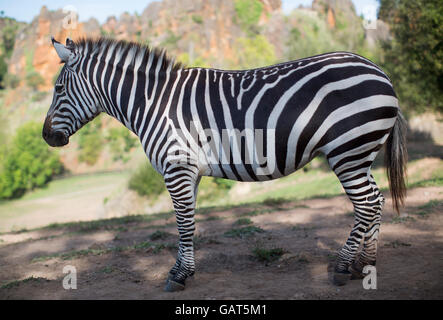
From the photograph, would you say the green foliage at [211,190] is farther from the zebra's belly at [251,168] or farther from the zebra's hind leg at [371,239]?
the zebra's hind leg at [371,239]

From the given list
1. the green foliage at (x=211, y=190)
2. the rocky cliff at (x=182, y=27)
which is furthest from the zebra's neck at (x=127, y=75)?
the rocky cliff at (x=182, y=27)

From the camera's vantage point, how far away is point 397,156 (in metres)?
4.35

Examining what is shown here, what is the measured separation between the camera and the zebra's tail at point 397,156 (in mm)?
4340

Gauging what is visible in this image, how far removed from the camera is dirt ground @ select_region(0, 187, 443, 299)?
3916 mm

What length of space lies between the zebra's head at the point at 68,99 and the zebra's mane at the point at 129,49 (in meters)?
0.15

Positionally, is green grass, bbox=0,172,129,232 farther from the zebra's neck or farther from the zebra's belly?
the zebra's belly

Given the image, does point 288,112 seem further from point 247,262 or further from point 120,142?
point 120,142

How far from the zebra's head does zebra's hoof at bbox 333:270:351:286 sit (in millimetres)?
3464

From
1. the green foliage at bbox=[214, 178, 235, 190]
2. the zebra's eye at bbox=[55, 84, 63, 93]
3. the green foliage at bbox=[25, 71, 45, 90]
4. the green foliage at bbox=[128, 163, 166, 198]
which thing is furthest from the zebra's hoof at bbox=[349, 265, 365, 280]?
the green foliage at bbox=[25, 71, 45, 90]

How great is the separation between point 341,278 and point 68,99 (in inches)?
148

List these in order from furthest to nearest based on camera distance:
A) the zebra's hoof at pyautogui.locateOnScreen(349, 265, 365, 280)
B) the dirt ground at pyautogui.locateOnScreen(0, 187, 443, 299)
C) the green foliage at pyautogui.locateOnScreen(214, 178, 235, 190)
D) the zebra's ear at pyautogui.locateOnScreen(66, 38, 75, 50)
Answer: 1. the green foliage at pyautogui.locateOnScreen(214, 178, 235, 190)
2. the zebra's ear at pyautogui.locateOnScreen(66, 38, 75, 50)
3. the zebra's hoof at pyautogui.locateOnScreen(349, 265, 365, 280)
4. the dirt ground at pyautogui.locateOnScreen(0, 187, 443, 299)

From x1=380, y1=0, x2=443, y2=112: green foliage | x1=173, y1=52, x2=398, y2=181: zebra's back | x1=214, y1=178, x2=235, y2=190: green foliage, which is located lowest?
x1=173, y1=52, x2=398, y2=181: zebra's back

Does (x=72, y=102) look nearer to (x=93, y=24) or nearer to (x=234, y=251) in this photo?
(x=234, y=251)
